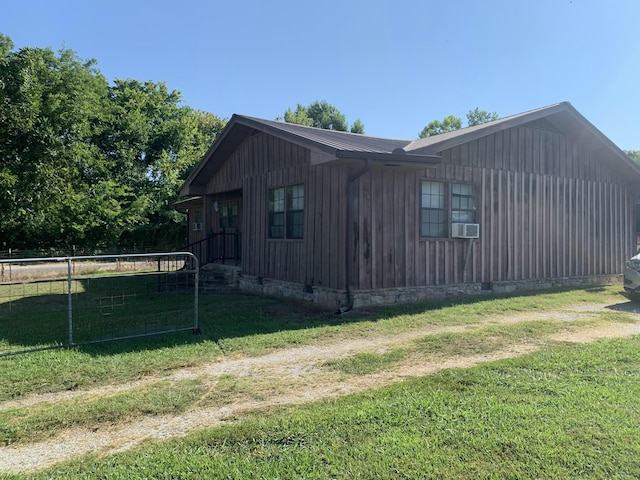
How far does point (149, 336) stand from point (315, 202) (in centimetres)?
439

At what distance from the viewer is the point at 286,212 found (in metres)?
10.6

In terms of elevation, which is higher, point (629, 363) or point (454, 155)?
point (454, 155)

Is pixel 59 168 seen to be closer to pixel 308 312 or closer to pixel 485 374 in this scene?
pixel 308 312

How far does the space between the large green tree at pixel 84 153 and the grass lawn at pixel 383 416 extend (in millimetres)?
18627

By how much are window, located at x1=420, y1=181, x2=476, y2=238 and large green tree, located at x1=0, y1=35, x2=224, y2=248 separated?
1852cm

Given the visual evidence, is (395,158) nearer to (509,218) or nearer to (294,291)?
(294,291)

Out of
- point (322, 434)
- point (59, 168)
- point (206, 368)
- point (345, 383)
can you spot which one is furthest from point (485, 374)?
point (59, 168)

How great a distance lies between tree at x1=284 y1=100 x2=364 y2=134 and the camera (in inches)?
1583

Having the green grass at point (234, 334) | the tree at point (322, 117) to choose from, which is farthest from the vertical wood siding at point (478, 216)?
the tree at point (322, 117)

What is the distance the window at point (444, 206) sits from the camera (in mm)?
9625

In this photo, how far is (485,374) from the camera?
4617mm

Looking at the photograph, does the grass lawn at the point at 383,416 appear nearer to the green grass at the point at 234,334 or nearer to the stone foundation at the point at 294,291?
the green grass at the point at 234,334

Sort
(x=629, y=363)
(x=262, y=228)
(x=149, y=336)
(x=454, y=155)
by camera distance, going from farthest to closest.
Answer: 1. (x=262, y=228)
2. (x=454, y=155)
3. (x=149, y=336)
4. (x=629, y=363)

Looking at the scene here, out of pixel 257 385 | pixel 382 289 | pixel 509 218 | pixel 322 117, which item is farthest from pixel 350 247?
pixel 322 117
